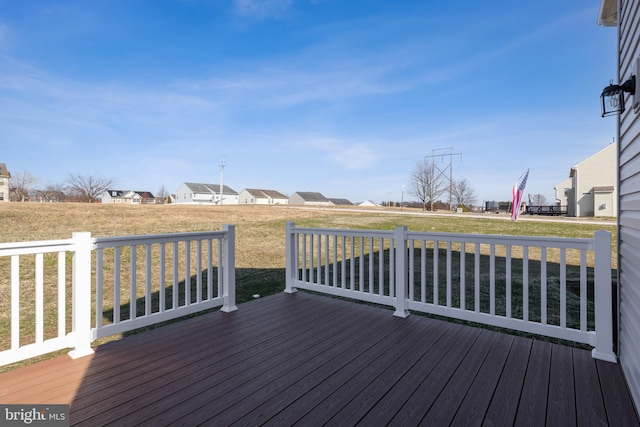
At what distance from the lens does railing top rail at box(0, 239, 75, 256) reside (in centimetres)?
192

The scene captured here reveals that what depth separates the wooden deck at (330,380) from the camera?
157 cm

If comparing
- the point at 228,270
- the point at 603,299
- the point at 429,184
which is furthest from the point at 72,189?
the point at 603,299

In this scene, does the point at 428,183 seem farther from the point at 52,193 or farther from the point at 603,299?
the point at 52,193

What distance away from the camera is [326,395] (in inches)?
69.5

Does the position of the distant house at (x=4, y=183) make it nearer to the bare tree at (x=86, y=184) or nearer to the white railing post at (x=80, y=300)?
the bare tree at (x=86, y=184)

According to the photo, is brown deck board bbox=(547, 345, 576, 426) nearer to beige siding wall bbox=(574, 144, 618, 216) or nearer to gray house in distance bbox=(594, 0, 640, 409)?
gray house in distance bbox=(594, 0, 640, 409)

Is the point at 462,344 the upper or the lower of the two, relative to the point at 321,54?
lower

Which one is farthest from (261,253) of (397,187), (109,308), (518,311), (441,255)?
(397,187)

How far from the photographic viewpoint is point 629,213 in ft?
6.47

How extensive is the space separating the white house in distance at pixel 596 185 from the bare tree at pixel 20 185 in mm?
Result: 46539

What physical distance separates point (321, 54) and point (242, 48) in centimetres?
257

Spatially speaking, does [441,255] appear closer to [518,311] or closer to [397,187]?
[518,311]

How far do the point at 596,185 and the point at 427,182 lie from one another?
14398 mm

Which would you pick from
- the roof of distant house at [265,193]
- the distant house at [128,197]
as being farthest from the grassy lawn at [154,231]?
the distant house at [128,197]
